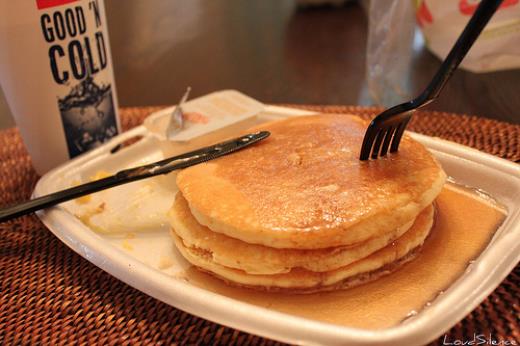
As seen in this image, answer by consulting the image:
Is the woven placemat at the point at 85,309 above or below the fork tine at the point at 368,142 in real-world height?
below

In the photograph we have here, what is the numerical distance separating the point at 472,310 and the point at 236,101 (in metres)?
0.83

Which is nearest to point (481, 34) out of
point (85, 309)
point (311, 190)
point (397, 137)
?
point (397, 137)

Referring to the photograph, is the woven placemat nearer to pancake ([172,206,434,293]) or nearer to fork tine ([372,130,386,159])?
pancake ([172,206,434,293])

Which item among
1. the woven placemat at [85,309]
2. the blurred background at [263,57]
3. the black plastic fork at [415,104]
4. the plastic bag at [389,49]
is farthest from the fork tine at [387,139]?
the plastic bag at [389,49]

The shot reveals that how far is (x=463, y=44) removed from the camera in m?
0.71

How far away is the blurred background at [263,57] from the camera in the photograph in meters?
1.82

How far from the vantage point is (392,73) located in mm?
Answer: 1786

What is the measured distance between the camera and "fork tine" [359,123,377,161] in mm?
795

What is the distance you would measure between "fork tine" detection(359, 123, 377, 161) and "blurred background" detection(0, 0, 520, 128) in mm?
914

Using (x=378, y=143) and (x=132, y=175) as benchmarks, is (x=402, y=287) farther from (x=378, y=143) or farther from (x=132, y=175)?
(x=132, y=175)

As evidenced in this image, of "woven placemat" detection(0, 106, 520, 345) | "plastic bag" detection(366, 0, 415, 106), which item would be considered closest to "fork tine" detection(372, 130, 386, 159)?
"woven placemat" detection(0, 106, 520, 345)

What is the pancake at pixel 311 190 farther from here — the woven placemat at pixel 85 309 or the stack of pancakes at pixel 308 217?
the woven placemat at pixel 85 309

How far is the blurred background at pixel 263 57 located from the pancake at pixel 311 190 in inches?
33.8

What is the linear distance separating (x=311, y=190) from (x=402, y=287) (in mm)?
201
